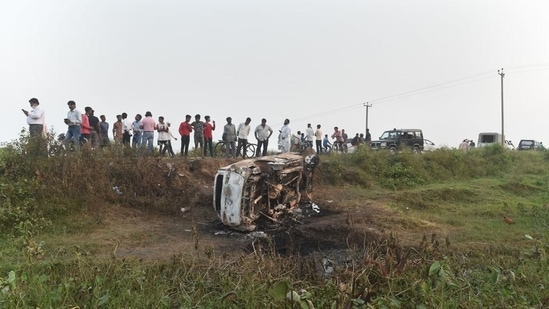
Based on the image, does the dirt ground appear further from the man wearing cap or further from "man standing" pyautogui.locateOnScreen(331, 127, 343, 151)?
"man standing" pyautogui.locateOnScreen(331, 127, 343, 151)

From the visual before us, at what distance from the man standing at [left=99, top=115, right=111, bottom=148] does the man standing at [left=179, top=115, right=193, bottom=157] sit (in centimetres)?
228

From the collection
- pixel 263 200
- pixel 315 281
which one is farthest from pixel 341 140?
pixel 315 281

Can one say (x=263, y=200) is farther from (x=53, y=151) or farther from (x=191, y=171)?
(x=53, y=151)

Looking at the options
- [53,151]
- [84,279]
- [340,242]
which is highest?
[53,151]

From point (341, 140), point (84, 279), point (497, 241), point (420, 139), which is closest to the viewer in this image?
point (84, 279)

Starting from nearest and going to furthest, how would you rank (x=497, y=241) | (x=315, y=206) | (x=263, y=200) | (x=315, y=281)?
(x=315, y=281) < (x=497, y=241) < (x=263, y=200) < (x=315, y=206)

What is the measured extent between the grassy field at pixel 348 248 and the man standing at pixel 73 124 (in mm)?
765

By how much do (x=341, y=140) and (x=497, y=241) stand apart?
1476cm

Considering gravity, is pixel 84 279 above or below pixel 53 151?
below

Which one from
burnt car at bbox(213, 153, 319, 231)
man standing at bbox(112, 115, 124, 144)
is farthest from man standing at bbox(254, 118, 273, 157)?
man standing at bbox(112, 115, 124, 144)

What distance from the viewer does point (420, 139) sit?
25516mm

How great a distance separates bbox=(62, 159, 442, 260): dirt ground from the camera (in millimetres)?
8815

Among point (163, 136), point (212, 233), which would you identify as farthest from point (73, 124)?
point (212, 233)

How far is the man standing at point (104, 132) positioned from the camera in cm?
1345
